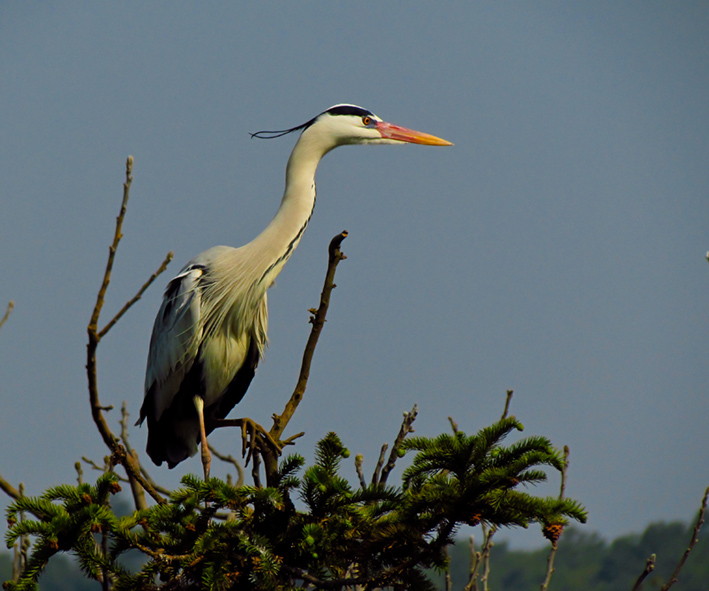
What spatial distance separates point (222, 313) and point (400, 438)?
5.25ft

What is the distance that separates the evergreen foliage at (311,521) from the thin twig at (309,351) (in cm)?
33

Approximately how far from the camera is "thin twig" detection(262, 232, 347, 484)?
294 centimetres

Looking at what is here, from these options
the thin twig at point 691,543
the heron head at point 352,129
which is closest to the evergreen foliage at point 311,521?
the thin twig at point 691,543

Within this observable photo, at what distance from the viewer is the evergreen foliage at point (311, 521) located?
7.29 feet

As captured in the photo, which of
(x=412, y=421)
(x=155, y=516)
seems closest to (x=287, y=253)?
(x=412, y=421)

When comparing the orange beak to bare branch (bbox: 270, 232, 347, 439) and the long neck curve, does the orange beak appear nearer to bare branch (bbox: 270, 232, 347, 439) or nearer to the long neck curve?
the long neck curve

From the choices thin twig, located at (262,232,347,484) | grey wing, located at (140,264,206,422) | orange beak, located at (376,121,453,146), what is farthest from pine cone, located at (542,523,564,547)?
orange beak, located at (376,121,453,146)

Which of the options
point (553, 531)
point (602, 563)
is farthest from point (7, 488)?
point (602, 563)

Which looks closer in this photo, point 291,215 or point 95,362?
point 95,362

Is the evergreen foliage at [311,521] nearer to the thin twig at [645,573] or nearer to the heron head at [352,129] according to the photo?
the thin twig at [645,573]

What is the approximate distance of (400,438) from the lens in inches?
132

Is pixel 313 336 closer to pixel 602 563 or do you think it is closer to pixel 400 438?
pixel 400 438

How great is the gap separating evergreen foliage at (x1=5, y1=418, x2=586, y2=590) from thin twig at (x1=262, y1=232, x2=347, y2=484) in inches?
13.1

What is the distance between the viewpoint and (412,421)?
3404mm
